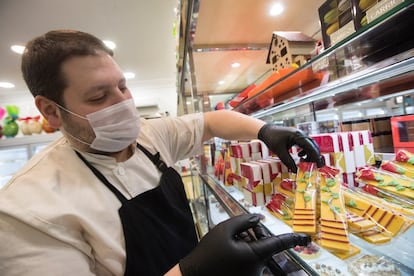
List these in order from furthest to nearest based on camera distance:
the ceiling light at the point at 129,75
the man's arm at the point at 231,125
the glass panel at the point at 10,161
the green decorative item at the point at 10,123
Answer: the glass panel at the point at 10,161
the green decorative item at the point at 10,123
the ceiling light at the point at 129,75
the man's arm at the point at 231,125

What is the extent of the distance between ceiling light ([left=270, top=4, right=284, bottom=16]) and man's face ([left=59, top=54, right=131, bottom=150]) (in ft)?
2.50

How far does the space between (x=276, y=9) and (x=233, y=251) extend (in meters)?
1.04

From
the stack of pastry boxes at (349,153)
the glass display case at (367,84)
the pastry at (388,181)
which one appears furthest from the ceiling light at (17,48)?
the pastry at (388,181)

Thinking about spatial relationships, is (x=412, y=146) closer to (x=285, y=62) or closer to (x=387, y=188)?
(x=387, y=188)

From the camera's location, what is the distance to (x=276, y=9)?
1.01 meters

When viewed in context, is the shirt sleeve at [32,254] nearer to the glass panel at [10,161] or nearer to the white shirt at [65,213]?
the white shirt at [65,213]

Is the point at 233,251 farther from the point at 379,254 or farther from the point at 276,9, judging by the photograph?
the point at 276,9

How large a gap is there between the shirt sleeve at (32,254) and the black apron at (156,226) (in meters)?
0.15

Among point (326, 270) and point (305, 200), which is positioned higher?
point (305, 200)

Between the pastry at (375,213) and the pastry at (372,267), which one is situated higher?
the pastry at (375,213)

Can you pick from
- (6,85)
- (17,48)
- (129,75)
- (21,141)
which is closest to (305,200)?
(17,48)

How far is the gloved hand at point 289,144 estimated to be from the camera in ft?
1.99

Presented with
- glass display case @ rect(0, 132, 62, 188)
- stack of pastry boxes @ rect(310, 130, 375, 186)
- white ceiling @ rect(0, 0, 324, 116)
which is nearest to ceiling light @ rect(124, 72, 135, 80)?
white ceiling @ rect(0, 0, 324, 116)

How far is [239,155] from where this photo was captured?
Answer: 1.00 meters
